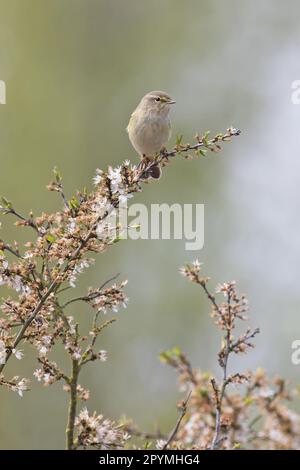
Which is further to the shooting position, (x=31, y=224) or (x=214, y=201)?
(x=214, y=201)

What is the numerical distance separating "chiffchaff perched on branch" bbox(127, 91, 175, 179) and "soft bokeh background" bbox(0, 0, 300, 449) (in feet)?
18.0

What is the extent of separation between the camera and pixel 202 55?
2031cm

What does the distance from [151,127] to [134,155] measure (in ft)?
30.3

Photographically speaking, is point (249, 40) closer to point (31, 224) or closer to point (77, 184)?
point (77, 184)

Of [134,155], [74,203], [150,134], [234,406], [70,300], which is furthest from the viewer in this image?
[134,155]

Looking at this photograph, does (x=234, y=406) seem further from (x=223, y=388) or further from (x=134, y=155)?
(x=134, y=155)

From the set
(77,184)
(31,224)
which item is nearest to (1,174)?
(77,184)

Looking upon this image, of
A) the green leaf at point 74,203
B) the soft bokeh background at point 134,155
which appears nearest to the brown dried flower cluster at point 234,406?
the green leaf at point 74,203

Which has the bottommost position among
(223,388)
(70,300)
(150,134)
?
(223,388)

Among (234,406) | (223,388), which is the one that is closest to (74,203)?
(223,388)

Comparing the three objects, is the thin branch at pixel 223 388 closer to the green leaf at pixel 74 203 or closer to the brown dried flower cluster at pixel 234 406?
the brown dried flower cluster at pixel 234 406

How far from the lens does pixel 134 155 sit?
49.2 feet

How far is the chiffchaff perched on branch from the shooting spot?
18.9 ft
